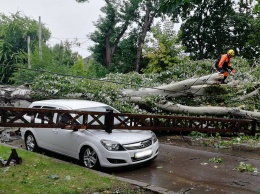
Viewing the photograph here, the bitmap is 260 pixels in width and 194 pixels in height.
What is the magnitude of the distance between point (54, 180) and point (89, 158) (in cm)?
130

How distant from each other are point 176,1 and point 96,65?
27.5 metres

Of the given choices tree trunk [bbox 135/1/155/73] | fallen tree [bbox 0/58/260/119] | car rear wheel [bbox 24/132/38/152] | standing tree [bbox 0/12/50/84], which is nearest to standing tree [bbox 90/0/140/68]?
tree trunk [bbox 135/1/155/73]

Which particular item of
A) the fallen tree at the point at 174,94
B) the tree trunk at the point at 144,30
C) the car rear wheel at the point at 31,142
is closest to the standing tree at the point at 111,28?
the tree trunk at the point at 144,30

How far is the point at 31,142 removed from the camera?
888 centimetres

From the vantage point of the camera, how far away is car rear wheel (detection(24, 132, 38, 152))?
345 inches

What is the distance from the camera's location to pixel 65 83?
40.6 feet

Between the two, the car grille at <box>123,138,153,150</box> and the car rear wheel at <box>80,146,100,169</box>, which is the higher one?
the car grille at <box>123,138,153,150</box>

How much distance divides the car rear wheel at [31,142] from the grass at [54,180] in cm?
158

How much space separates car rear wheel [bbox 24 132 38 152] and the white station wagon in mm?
605

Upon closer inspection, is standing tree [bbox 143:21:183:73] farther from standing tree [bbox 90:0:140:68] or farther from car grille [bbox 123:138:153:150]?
car grille [bbox 123:138:153:150]

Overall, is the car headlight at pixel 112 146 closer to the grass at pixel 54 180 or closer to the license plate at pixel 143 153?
the license plate at pixel 143 153

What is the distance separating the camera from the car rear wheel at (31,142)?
8773 mm

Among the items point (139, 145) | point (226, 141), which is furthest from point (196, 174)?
point (226, 141)

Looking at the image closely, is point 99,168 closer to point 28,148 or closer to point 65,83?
point 28,148
